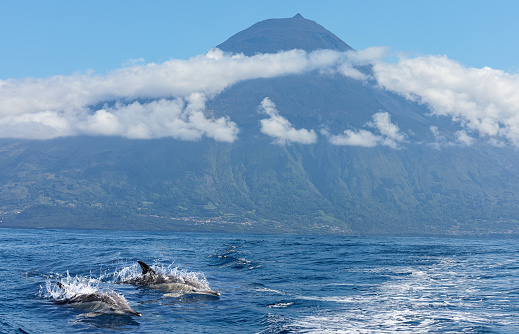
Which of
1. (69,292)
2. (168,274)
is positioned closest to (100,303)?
(69,292)

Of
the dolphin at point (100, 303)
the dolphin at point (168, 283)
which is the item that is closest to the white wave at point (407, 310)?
the dolphin at point (168, 283)

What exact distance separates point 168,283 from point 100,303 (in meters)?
10.6

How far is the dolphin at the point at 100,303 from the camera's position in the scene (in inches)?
1315

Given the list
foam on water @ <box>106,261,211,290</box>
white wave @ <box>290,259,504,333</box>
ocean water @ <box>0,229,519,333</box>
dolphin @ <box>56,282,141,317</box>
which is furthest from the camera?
foam on water @ <box>106,261,211,290</box>

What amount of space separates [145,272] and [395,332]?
24.9 metres

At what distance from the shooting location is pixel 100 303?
1366 inches

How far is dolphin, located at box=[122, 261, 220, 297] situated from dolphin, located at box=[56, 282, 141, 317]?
7668 mm

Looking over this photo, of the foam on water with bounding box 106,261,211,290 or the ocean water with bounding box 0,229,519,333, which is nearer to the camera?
the ocean water with bounding box 0,229,519,333

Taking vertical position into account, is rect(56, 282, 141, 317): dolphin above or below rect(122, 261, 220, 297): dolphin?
above

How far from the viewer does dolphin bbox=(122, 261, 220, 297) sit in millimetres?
42812

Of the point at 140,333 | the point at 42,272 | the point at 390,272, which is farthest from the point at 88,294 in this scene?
the point at 390,272

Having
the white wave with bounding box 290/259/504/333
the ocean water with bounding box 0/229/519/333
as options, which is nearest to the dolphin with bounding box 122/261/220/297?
the ocean water with bounding box 0/229/519/333

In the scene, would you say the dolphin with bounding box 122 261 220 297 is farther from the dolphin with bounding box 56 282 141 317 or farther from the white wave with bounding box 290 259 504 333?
the white wave with bounding box 290 259 504 333

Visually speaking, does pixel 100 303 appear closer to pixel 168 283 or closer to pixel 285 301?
pixel 168 283
